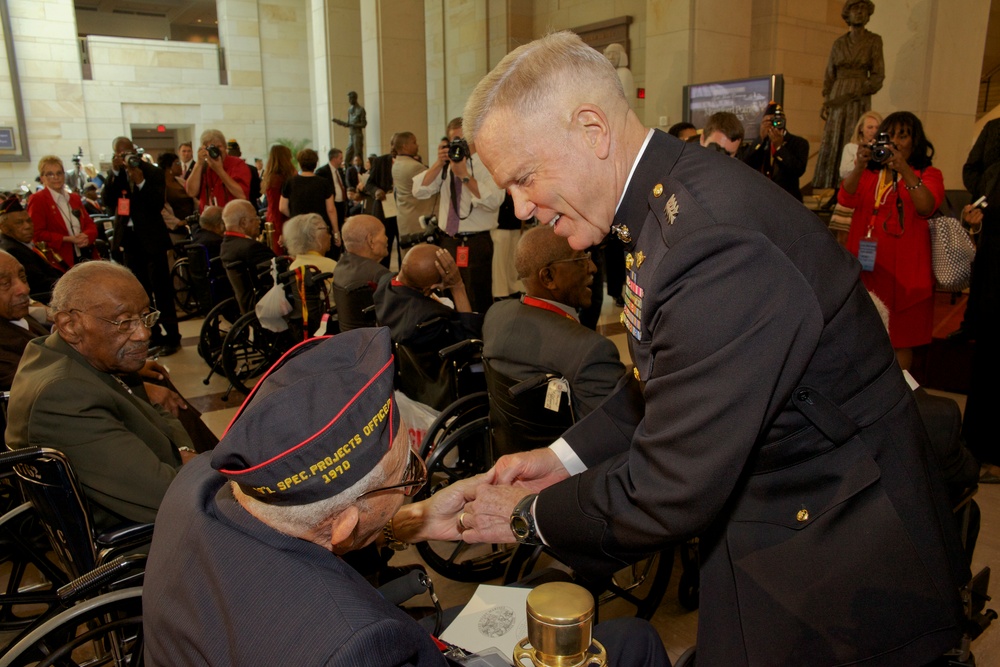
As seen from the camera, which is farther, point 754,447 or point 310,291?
point 310,291

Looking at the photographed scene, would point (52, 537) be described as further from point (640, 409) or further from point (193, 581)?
point (640, 409)

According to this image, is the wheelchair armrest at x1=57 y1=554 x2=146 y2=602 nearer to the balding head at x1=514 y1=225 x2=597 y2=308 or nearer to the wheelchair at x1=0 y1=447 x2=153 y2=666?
the wheelchair at x1=0 y1=447 x2=153 y2=666

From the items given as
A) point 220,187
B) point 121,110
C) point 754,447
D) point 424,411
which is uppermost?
point 121,110

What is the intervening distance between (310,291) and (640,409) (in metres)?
3.28

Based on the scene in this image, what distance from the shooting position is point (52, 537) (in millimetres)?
1818

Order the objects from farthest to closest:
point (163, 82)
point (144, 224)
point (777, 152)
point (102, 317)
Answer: point (163, 82)
point (144, 224)
point (777, 152)
point (102, 317)

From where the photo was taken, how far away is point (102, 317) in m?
2.13

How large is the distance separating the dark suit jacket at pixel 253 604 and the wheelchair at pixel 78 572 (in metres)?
0.65

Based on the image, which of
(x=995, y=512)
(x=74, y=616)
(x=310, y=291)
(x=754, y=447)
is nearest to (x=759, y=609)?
(x=754, y=447)

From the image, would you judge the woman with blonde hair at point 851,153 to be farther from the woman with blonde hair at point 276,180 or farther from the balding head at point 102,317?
the woman with blonde hair at point 276,180

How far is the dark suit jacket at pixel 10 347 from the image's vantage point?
259 cm

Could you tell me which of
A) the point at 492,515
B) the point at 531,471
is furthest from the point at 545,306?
the point at 492,515

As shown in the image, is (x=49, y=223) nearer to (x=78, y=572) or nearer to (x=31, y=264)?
(x=31, y=264)

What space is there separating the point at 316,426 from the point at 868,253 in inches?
139
